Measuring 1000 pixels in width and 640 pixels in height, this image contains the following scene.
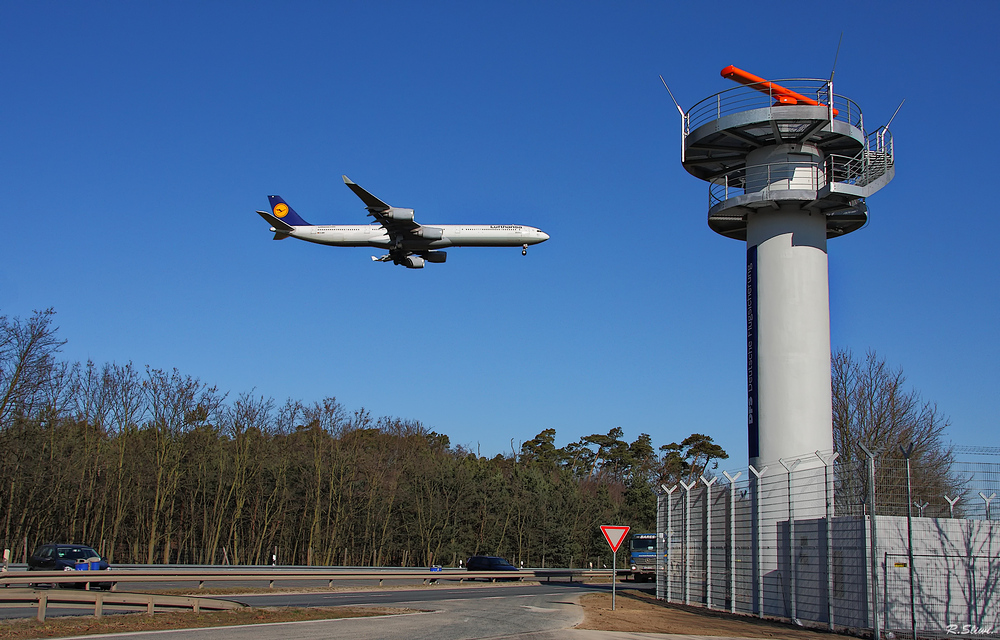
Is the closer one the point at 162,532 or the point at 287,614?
the point at 287,614

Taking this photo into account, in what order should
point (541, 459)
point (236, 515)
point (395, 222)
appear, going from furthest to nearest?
point (541, 459) < point (236, 515) < point (395, 222)

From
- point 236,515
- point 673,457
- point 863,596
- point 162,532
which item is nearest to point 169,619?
point 863,596

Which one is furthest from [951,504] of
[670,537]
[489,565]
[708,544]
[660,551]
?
[489,565]

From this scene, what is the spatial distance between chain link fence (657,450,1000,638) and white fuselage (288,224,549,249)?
21.8 meters

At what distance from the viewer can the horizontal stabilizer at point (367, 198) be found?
36656mm

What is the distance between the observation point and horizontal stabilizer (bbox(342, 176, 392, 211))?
3666cm

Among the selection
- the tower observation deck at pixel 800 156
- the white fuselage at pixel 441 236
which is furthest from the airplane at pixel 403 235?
the tower observation deck at pixel 800 156

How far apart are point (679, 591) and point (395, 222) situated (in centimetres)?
2075

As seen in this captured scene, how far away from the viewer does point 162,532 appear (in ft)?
215

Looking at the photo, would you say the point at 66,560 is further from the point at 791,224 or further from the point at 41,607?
the point at 791,224

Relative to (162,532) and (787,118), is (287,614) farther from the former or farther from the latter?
(162,532)

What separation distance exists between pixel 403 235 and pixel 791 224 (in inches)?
771

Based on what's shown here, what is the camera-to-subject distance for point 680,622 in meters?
19.6

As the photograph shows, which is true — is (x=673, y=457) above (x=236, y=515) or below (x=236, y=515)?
above
